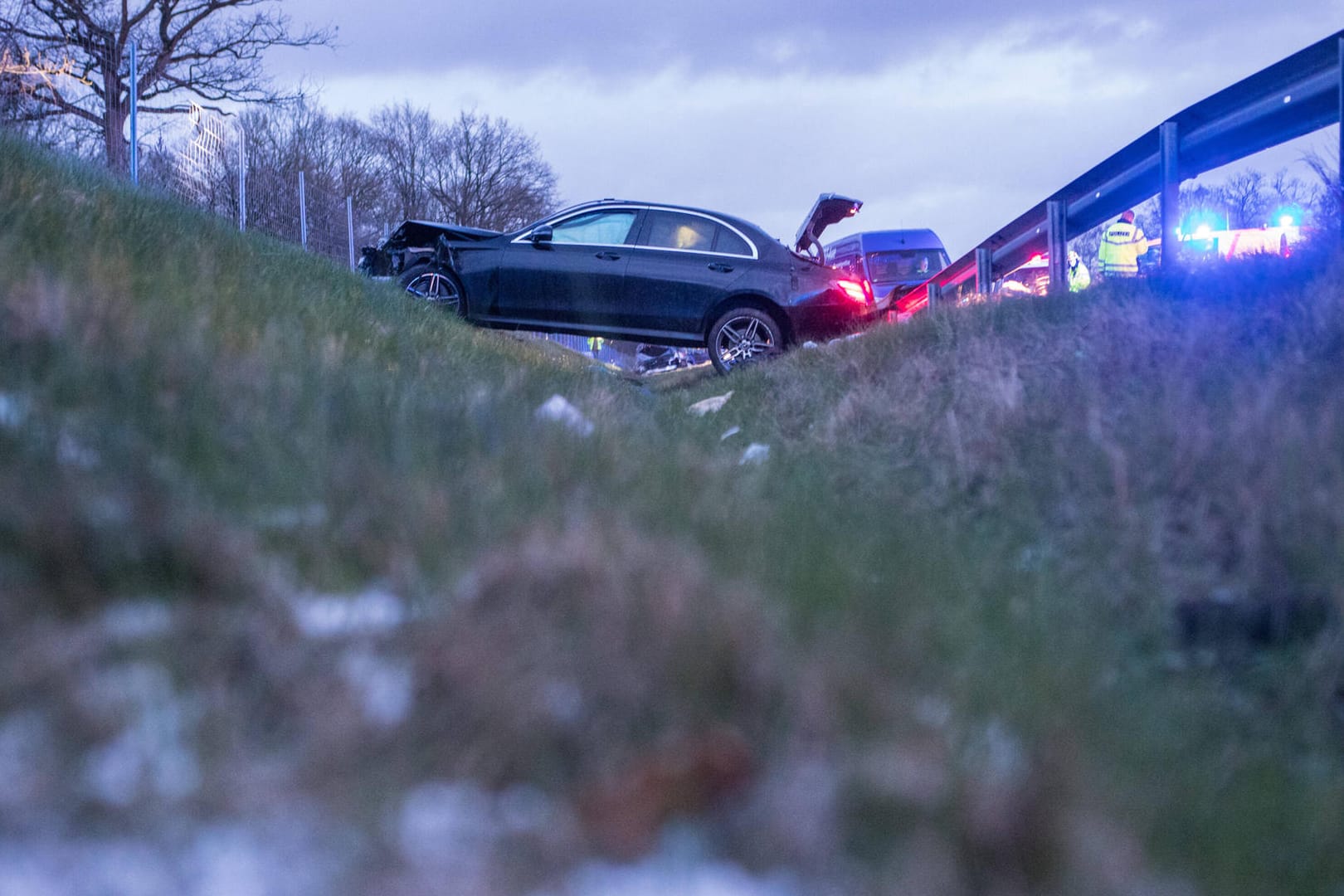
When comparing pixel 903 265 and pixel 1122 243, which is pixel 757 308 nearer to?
pixel 1122 243

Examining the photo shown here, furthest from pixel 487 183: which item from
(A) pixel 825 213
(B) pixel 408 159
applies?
(A) pixel 825 213

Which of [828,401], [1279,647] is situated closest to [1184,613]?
[1279,647]

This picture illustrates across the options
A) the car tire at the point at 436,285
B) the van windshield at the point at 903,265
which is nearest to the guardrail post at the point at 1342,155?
the car tire at the point at 436,285

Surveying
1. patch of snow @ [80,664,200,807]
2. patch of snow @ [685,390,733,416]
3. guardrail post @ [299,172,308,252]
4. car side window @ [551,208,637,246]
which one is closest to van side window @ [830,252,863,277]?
car side window @ [551,208,637,246]

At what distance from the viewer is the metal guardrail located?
18.2ft

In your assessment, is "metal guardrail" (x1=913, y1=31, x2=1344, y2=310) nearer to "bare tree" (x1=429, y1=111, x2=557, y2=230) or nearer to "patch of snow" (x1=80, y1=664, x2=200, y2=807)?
"patch of snow" (x1=80, y1=664, x2=200, y2=807)

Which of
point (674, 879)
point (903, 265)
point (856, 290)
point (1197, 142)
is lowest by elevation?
point (674, 879)

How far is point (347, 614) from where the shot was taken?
1980mm

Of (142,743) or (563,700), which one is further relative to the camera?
(563,700)

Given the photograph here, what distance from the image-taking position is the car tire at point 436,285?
1102cm

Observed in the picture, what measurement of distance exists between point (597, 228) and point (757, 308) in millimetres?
1876

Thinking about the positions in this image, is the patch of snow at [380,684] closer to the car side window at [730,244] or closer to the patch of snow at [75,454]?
the patch of snow at [75,454]

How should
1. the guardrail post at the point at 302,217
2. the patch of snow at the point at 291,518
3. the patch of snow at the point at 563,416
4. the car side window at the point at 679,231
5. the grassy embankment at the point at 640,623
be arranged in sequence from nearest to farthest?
the grassy embankment at the point at 640,623, the patch of snow at the point at 291,518, the patch of snow at the point at 563,416, the car side window at the point at 679,231, the guardrail post at the point at 302,217

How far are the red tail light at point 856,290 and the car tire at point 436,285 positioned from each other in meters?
3.82
